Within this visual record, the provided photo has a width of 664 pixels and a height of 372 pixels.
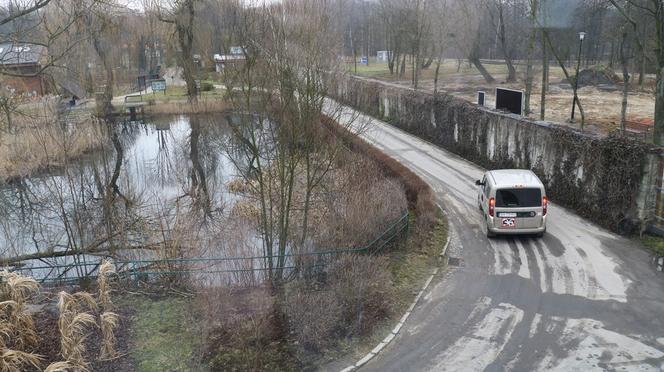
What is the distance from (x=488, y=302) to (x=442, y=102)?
19.1m

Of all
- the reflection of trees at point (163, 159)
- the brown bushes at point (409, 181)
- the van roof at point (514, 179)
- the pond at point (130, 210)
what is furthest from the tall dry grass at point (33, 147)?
the van roof at point (514, 179)

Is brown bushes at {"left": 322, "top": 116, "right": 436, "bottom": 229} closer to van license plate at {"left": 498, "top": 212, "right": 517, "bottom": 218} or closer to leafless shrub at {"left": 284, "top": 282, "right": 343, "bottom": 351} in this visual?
van license plate at {"left": 498, "top": 212, "right": 517, "bottom": 218}

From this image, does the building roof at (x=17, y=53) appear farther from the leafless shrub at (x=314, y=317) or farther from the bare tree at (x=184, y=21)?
the bare tree at (x=184, y=21)

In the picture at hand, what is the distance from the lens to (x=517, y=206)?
632 inches

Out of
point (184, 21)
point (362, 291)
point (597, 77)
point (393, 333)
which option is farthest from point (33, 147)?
point (597, 77)

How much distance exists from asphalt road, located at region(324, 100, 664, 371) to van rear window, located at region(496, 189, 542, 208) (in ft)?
4.13

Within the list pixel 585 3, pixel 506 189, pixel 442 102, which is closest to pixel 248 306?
pixel 506 189

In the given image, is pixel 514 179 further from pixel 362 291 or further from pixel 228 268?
pixel 228 268

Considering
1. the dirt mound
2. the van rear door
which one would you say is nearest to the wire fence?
the van rear door

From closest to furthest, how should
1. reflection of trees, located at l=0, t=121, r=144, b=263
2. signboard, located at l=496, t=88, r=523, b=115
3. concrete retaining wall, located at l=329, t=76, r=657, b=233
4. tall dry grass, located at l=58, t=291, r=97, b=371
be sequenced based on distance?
tall dry grass, located at l=58, t=291, r=97, b=371
concrete retaining wall, located at l=329, t=76, r=657, b=233
reflection of trees, located at l=0, t=121, r=144, b=263
signboard, located at l=496, t=88, r=523, b=115

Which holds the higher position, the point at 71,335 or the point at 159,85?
the point at 159,85

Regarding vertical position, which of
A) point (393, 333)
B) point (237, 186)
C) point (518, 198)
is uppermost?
point (518, 198)

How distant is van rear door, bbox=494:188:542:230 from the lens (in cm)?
1606

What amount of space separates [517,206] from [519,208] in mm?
82
